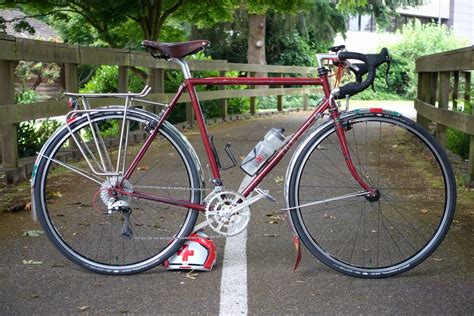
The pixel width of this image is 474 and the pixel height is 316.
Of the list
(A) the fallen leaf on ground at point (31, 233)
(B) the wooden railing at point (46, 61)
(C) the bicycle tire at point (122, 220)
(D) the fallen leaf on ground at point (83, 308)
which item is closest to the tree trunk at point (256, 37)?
(B) the wooden railing at point (46, 61)

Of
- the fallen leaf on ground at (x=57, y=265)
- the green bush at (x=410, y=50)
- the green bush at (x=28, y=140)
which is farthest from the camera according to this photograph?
the green bush at (x=410, y=50)

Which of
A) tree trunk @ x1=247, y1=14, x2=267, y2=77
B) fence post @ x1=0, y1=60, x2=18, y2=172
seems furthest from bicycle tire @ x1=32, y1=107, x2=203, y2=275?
tree trunk @ x1=247, y1=14, x2=267, y2=77

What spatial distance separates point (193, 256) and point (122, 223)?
866 millimetres

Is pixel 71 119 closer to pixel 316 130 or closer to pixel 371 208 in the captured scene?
pixel 316 130

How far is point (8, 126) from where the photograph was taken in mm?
6996

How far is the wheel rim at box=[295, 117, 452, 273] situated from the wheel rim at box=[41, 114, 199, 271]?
0.85 metres

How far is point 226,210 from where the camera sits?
4289 mm

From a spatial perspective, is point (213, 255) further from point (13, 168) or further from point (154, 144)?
point (13, 168)

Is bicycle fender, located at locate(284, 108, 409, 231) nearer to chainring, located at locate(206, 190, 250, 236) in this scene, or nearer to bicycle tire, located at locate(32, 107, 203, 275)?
chainring, located at locate(206, 190, 250, 236)

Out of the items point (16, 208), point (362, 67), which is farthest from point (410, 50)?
point (362, 67)

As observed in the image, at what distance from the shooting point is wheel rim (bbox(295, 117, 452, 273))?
14.2ft

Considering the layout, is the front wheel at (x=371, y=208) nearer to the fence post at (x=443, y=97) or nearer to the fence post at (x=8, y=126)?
the fence post at (x=443, y=97)

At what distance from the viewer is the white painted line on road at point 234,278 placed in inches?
148

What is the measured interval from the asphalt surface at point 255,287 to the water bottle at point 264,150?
616 millimetres
